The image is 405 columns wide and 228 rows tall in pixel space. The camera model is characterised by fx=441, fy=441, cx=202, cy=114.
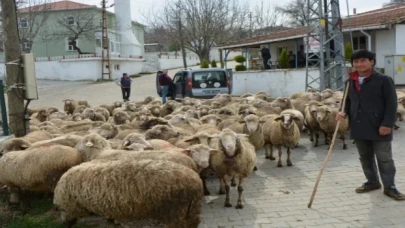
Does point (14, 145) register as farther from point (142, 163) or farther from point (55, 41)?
point (55, 41)

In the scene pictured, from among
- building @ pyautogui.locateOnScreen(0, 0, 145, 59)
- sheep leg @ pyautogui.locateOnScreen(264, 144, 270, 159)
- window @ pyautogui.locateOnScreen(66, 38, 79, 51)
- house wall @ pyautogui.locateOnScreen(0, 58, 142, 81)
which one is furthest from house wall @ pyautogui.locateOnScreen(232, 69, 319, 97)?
window @ pyautogui.locateOnScreen(66, 38, 79, 51)

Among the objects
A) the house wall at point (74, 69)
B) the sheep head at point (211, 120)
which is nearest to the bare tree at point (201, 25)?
the house wall at point (74, 69)

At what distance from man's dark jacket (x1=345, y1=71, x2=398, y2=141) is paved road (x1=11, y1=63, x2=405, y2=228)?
0.95 meters

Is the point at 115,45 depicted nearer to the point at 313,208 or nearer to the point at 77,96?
the point at 77,96

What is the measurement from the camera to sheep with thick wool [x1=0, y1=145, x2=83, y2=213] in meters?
6.10

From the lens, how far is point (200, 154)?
637 cm

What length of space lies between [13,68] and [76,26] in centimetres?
4598

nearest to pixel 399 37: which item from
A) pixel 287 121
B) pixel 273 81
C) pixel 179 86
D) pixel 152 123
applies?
pixel 273 81

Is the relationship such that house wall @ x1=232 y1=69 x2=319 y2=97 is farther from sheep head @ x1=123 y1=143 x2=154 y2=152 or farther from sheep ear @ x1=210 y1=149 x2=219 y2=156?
sheep head @ x1=123 y1=143 x2=154 y2=152

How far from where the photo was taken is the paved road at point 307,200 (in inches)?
219

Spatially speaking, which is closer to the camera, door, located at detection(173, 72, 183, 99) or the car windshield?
the car windshield

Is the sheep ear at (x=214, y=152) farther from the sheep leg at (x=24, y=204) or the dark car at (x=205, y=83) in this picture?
the dark car at (x=205, y=83)

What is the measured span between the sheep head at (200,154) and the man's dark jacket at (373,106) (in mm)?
2114

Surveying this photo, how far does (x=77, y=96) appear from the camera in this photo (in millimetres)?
30516
